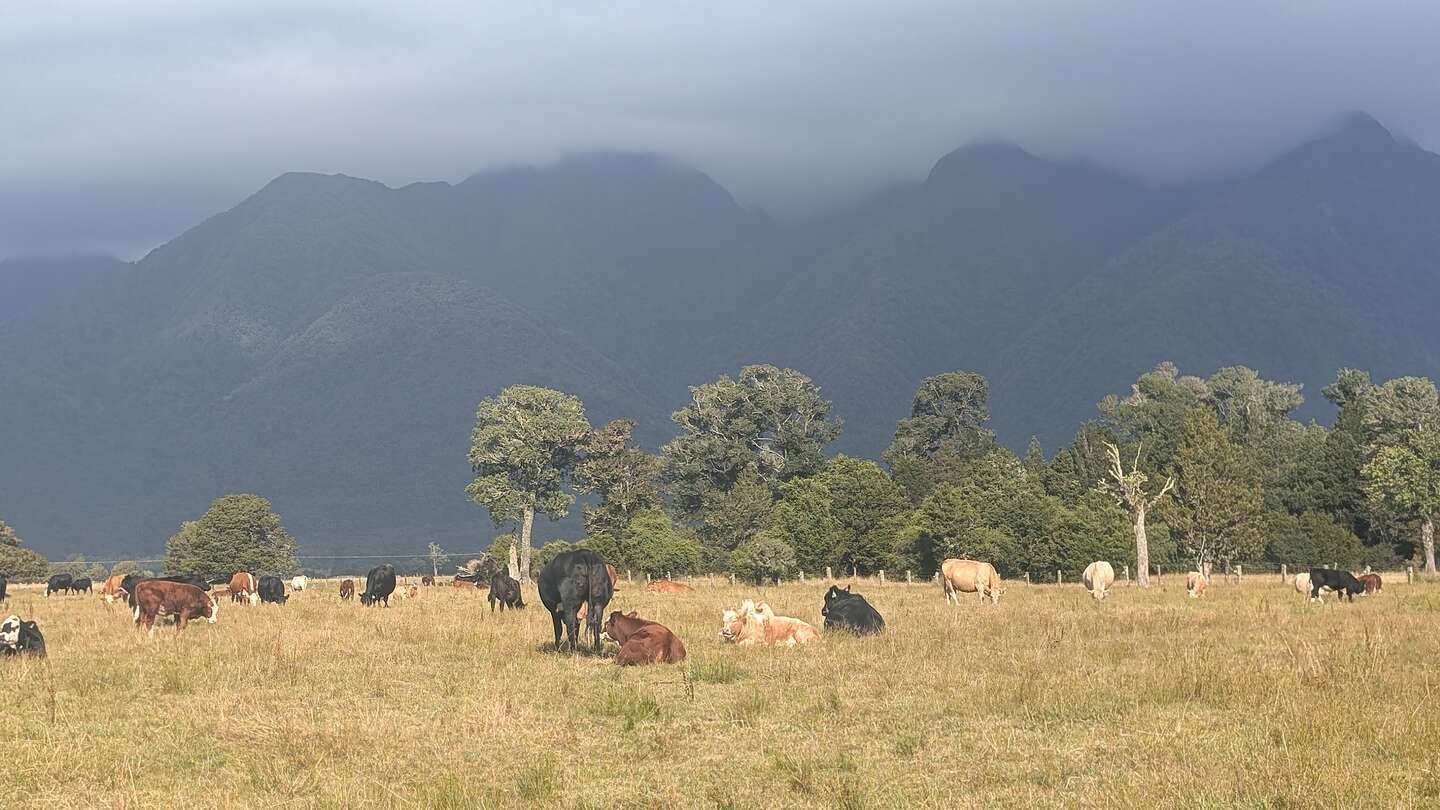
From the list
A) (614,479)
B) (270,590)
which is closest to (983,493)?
(614,479)

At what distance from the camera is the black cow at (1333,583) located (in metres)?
32.4

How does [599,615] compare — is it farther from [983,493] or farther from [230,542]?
[230,542]

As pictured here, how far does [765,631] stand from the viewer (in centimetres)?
2080

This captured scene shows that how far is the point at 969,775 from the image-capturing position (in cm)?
1026

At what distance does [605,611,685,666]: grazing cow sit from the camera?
Answer: 18000 millimetres

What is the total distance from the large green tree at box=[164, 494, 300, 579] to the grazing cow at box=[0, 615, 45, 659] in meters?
74.8

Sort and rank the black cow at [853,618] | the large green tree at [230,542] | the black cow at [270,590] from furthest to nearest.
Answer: the large green tree at [230,542] < the black cow at [270,590] < the black cow at [853,618]

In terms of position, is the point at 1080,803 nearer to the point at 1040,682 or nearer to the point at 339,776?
the point at 1040,682

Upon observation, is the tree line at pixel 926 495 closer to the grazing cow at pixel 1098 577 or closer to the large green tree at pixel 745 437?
the large green tree at pixel 745 437

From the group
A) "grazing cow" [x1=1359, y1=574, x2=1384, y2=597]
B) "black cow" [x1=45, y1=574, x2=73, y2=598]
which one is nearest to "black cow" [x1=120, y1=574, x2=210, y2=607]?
"black cow" [x1=45, y1=574, x2=73, y2=598]

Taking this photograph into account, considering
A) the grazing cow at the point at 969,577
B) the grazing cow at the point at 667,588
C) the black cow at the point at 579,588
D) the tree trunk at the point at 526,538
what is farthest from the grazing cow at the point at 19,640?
the tree trunk at the point at 526,538

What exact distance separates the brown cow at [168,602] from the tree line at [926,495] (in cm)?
3779

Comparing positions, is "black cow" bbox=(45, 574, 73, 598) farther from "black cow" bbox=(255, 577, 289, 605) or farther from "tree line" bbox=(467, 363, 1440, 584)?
"tree line" bbox=(467, 363, 1440, 584)

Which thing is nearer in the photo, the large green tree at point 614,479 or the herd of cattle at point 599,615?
the herd of cattle at point 599,615
